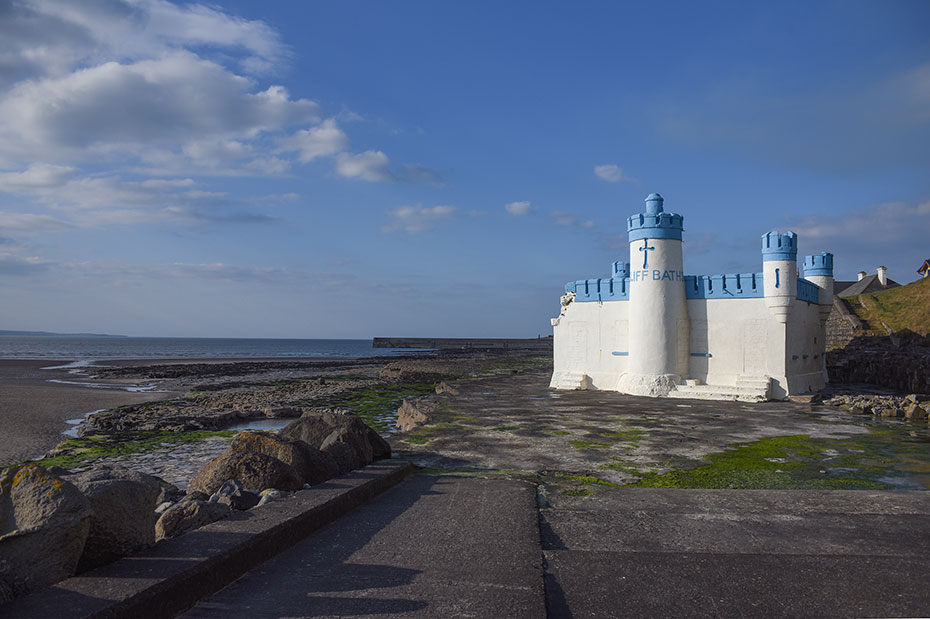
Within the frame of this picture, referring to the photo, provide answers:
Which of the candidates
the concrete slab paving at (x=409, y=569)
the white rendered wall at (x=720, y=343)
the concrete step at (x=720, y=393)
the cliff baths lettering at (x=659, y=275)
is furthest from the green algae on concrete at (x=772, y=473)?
the cliff baths lettering at (x=659, y=275)

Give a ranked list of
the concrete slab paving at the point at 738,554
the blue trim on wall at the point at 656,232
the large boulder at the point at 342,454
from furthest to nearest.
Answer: the blue trim on wall at the point at 656,232, the large boulder at the point at 342,454, the concrete slab paving at the point at 738,554

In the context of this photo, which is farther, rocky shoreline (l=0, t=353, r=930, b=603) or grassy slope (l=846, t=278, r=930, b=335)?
grassy slope (l=846, t=278, r=930, b=335)

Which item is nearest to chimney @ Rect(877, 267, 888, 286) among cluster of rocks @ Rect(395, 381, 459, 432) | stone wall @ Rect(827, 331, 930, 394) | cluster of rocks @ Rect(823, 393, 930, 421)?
stone wall @ Rect(827, 331, 930, 394)

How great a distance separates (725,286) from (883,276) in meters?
42.9

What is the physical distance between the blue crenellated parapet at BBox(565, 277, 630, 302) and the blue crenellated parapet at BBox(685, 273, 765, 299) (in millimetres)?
2131

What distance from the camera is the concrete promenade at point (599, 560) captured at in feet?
12.9

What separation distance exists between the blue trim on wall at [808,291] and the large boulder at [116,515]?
826 inches

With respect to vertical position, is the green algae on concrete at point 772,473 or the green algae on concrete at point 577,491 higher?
the green algae on concrete at point 577,491

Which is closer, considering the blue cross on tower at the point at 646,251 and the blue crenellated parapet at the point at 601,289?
the blue cross on tower at the point at 646,251

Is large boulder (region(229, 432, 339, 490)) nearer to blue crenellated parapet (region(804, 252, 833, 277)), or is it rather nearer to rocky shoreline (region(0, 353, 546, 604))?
rocky shoreline (region(0, 353, 546, 604))

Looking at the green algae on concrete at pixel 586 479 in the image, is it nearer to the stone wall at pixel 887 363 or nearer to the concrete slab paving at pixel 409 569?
the concrete slab paving at pixel 409 569

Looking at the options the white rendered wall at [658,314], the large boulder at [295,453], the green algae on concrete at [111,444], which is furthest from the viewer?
the white rendered wall at [658,314]

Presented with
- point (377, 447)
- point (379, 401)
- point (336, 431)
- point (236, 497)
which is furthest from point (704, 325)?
point (236, 497)

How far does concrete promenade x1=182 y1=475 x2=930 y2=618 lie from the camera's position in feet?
12.9
